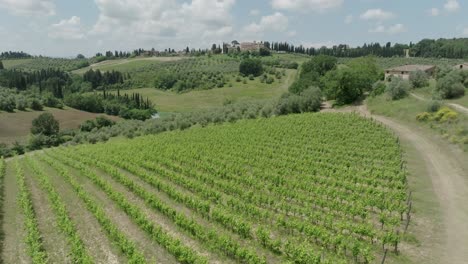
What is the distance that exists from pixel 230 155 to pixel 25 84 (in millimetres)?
147774

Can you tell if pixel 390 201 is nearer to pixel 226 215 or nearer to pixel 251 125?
pixel 226 215

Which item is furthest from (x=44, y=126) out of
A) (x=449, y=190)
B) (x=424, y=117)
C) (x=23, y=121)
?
(x=449, y=190)

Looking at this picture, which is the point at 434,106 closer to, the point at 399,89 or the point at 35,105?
the point at 399,89

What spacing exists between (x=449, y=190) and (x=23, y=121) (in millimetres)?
111825

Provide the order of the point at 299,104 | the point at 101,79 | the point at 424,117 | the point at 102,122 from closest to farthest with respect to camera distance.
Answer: the point at 424,117 → the point at 299,104 → the point at 102,122 → the point at 101,79

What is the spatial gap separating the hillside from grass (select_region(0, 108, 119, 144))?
48.0 metres

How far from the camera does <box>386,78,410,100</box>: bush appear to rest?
7206cm

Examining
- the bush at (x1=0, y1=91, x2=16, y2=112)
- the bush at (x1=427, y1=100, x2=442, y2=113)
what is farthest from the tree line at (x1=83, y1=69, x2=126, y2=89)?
the bush at (x1=427, y1=100, x2=442, y2=113)

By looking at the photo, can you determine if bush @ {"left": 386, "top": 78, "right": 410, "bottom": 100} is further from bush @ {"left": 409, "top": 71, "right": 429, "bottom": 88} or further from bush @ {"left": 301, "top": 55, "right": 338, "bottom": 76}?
bush @ {"left": 301, "top": 55, "right": 338, "bottom": 76}

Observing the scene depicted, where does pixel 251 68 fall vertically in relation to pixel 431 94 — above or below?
above

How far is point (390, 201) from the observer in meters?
27.2

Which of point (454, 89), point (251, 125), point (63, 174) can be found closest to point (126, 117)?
point (251, 125)

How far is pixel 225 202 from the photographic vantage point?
30188 mm

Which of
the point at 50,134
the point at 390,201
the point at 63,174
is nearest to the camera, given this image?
the point at 390,201
